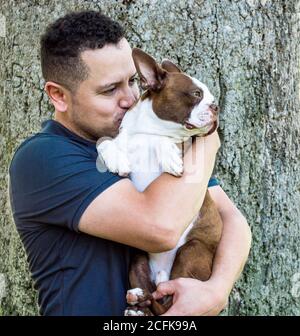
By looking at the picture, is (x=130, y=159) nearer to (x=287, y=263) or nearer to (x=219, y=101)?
(x=219, y=101)

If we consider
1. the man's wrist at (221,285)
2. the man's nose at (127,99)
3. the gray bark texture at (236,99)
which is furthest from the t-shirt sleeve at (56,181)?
the gray bark texture at (236,99)

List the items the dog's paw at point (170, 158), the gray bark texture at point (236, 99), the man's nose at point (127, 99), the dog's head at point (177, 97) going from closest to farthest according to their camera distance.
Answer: the dog's paw at point (170, 158), the dog's head at point (177, 97), the man's nose at point (127, 99), the gray bark texture at point (236, 99)

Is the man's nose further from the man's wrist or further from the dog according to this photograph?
the man's wrist

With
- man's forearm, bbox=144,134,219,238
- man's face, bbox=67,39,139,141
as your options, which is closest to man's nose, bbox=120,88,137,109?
man's face, bbox=67,39,139,141

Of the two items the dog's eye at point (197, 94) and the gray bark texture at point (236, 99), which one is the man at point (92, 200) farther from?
the gray bark texture at point (236, 99)

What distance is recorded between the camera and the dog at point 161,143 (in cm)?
296

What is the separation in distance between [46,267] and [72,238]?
18 centimetres

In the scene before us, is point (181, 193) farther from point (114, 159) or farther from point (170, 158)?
point (114, 159)

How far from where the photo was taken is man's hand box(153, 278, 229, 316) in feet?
9.36

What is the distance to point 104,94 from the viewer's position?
306 cm

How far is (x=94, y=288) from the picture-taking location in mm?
2850

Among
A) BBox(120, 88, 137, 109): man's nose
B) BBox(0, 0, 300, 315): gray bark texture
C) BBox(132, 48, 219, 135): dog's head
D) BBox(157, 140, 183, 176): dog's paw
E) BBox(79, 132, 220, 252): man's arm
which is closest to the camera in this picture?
BBox(79, 132, 220, 252): man's arm

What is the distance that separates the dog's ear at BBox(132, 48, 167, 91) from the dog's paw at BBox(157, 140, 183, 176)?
0.84ft
